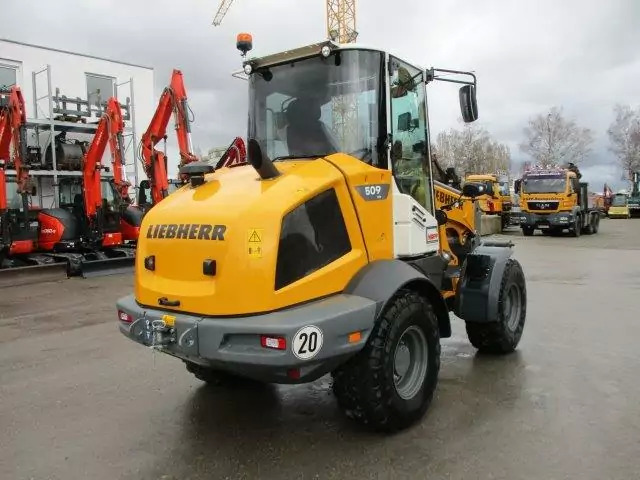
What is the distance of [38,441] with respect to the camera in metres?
3.96

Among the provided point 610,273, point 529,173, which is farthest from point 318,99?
point 529,173

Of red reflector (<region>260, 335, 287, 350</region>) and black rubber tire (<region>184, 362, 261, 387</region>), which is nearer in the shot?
red reflector (<region>260, 335, 287, 350</region>)

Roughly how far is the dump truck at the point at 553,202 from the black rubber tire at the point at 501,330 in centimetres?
1930

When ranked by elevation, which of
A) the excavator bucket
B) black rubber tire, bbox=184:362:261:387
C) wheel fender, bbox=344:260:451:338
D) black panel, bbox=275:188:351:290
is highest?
black panel, bbox=275:188:351:290

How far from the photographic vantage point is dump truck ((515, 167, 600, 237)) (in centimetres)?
2366

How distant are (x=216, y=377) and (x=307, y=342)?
189cm

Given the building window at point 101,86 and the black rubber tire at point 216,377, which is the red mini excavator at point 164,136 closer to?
the building window at point 101,86

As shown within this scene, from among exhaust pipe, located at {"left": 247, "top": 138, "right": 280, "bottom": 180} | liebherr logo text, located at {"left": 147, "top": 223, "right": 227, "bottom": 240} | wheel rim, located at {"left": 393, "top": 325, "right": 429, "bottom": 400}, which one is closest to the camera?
liebherr logo text, located at {"left": 147, "top": 223, "right": 227, "bottom": 240}

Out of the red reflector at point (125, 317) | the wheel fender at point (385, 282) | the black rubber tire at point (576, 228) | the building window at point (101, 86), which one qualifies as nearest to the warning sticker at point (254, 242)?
the wheel fender at point (385, 282)

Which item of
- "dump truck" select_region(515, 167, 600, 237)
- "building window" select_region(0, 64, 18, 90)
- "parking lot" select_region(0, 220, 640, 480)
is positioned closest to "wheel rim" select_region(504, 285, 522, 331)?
"parking lot" select_region(0, 220, 640, 480)

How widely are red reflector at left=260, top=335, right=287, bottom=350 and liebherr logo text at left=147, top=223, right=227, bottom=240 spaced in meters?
0.65

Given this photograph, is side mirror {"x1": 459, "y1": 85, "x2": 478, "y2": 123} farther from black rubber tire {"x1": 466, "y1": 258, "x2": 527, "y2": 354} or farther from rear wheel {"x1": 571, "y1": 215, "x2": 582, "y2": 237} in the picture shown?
rear wheel {"x1": 571, "y1": 215, "x2": 582, "y2": 237}

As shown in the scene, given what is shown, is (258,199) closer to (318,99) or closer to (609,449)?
(318,99)

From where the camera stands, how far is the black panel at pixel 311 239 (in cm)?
344
